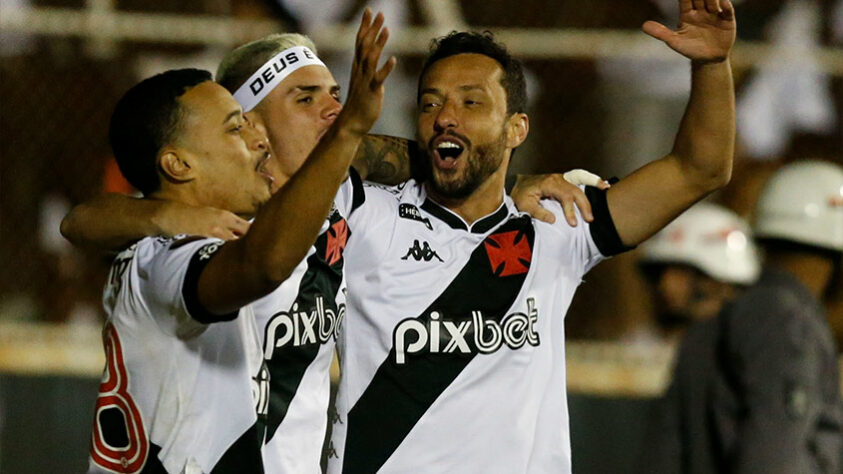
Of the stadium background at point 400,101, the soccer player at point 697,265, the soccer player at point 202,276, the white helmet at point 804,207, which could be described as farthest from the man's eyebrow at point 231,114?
the stadium background at point 400,101

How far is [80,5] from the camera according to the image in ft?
28.3

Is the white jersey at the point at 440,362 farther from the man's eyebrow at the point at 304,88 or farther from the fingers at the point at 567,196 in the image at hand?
the man's eyebrow at the point at 304,88

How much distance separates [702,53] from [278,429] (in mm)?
1682

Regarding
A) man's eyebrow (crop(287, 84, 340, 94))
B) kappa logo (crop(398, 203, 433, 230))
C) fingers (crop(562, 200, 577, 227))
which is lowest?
fingers (crop(562, 200, 577, 227))

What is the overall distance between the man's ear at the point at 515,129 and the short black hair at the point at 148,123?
1.10m

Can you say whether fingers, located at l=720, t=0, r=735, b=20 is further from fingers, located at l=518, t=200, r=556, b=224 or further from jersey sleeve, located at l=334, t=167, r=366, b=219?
jersey sleeve, located at l=334, t=167, r=366, b=219

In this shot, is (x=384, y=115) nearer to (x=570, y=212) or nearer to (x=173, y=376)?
(x=570, y=212)

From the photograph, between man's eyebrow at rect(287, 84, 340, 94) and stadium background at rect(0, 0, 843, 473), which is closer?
man's eyebrow at rect(287, 84, 340, 94)

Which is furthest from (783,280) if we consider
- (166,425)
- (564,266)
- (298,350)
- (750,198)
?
(750,198)

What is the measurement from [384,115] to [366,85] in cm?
522

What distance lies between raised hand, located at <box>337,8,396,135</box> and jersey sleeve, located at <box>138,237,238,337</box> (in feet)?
1.42

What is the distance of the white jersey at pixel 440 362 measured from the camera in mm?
4031

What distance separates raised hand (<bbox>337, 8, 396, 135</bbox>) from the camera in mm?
2949

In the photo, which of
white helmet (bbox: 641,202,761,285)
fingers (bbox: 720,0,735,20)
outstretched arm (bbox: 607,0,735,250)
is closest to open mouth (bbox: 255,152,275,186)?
outstretched arm (bbox: 607,0,735,250)
